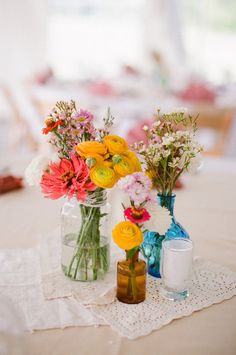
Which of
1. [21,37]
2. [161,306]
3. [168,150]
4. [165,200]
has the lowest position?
[161,306]

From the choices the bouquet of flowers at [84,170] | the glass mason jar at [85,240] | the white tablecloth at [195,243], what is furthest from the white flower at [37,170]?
the white tablecloth at [195,243]

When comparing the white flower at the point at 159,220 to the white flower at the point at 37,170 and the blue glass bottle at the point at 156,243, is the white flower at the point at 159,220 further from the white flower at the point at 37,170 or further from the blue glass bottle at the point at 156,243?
the white flower at the point at 37,170

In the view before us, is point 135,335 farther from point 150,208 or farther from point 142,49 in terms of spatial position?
point 142,49

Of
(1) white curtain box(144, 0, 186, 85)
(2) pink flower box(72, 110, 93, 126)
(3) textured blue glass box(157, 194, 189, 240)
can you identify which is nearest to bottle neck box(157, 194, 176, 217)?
(3) textured blue glass box(157, 194, 189, 240)

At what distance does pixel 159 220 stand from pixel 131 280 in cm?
14

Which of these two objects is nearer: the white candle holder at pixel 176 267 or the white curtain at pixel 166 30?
the white candle holder at pixel 176 267

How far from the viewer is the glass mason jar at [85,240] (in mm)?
1230

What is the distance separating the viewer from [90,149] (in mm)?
1107

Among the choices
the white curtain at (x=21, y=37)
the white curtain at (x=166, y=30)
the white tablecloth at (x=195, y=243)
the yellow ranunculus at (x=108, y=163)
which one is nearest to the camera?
the white tablecloth at (x=195, y=243)

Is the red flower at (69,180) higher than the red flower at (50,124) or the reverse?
the reverse

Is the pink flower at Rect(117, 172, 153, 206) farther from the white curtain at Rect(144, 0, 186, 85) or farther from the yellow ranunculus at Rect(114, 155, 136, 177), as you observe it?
the white curtain at Rect(144, 0, 186, 85)

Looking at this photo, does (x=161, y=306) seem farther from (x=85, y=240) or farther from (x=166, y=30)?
(x=166, y=30)

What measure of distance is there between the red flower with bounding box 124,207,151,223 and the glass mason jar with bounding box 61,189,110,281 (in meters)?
0.12

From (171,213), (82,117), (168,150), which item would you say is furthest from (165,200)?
(82,117)
